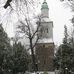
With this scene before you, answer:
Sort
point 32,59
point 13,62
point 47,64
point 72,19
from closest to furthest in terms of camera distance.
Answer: point 72,19 → point 13,62 → point 32,59 → point 47,64

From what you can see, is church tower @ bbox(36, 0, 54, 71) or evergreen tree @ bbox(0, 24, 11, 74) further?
church tower @ bbox(36, 0, 54, 71)

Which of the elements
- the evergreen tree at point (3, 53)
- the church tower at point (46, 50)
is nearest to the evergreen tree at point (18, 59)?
the evergreen tree at point (3, 53)

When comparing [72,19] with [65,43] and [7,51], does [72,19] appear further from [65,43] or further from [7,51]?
[65,43]

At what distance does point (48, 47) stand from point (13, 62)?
2968 cm

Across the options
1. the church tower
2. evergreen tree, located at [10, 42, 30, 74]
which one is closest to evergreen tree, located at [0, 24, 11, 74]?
evergreen tree, located at [10, 42, 30, 74]

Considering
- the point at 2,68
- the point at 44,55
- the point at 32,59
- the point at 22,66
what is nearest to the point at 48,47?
the point at 44,55

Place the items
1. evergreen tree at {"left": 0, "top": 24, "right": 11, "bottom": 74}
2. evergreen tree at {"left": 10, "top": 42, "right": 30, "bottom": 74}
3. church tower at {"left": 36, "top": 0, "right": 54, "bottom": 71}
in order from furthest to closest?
church tower at {"left": 36, "top": 0, "right": 54, "bottom": 71}, evergreen tree at {"left": 10, "top": 42, "right": 30, "bottom": 74}, evergreen tree at {"left": 0, "top": 24, "right": 11, "bottom": 74}

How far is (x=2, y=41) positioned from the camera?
4566 cm

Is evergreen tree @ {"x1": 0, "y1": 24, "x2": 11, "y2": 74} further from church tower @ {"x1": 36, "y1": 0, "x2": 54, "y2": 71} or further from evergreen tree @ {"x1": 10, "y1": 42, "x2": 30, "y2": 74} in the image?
church tower @ {"x1": 36, "y1": 0, "x2": 54, "y2": 71}

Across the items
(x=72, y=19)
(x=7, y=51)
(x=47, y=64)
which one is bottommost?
(x=47, y=64)

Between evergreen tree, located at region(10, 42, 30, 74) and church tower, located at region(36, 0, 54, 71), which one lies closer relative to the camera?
evergreen tree, located at region(10, 42, 30, 74)

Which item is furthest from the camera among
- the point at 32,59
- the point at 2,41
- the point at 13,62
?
the point at 32,59

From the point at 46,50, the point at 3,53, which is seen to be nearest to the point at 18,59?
the point at 3,53

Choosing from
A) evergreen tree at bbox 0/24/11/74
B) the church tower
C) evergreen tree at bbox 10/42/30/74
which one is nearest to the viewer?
evergreen tree at bbox 0/24/11/74
